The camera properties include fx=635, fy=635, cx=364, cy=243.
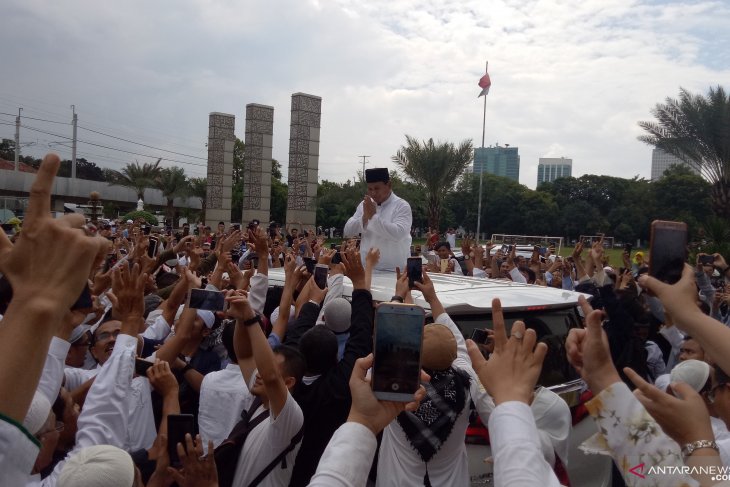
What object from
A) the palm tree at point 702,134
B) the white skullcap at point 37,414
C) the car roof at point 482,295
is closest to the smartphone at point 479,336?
the car roof at point 482,295

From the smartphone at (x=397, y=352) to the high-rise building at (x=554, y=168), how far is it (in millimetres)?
184387

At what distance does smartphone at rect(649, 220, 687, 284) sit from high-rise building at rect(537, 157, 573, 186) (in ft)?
604

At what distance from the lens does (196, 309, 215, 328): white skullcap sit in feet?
14.0

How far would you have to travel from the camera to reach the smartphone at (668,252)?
197cm

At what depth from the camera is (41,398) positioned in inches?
84.5

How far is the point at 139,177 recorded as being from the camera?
149 feet

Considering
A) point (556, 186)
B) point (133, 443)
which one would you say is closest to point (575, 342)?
point (133, 443)

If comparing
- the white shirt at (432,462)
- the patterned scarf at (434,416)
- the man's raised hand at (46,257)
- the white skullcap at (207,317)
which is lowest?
the white shirt at (432,462)

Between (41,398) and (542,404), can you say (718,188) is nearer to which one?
(542,404)

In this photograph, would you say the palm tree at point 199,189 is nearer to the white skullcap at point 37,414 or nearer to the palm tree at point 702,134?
the palm tree at point 702,134

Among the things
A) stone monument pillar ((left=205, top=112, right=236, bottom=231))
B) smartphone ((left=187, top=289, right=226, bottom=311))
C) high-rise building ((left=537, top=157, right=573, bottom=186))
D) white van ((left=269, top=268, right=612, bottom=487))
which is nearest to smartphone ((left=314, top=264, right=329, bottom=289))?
white van ((left=269, top=268, right=612, bottom=487))

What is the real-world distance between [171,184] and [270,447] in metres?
45.5

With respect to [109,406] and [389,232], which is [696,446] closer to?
[109,406]

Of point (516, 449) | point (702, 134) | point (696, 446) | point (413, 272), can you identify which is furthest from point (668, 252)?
point (702, 134)
